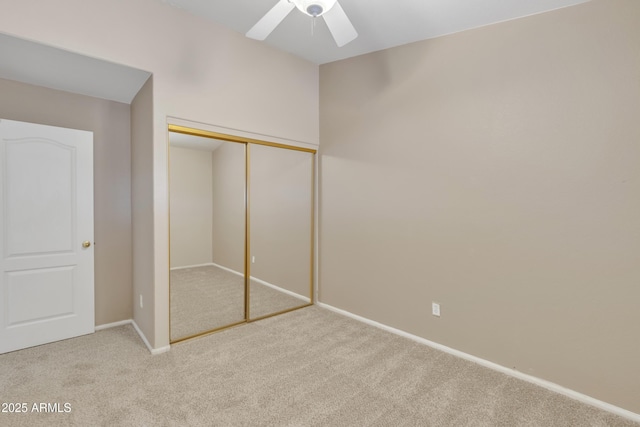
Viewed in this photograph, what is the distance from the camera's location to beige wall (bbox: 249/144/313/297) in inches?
130

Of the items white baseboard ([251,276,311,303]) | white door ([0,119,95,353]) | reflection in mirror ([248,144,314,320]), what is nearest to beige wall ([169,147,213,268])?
reflection in mirror ([248,144,314,320])

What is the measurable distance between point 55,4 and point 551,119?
3467mm

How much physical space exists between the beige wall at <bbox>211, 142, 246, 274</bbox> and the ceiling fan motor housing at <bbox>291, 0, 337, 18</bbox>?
158 cm

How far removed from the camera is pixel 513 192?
7.63 feet

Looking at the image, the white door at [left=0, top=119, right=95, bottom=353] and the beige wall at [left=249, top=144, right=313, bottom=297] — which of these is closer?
the white door at [left=0, top=119, right=95, bottom=353]

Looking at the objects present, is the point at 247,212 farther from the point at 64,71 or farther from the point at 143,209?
the point at 64,71

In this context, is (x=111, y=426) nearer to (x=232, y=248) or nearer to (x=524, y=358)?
(x=232, y=248)

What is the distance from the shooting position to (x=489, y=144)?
7.98 feet

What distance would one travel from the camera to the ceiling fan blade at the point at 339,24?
72.9 inches

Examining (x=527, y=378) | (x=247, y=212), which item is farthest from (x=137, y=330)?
(x=527, y=378)

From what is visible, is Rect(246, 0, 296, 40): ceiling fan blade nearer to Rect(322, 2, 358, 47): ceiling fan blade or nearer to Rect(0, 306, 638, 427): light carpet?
Rect(322, 2, 358, 47): ceiling fan blade

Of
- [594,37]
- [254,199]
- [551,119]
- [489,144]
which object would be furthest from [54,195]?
[594,37]

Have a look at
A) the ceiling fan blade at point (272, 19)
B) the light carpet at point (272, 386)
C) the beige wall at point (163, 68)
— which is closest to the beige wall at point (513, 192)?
the light carpet at point (272, 386)

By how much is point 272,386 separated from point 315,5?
96.3 inches
